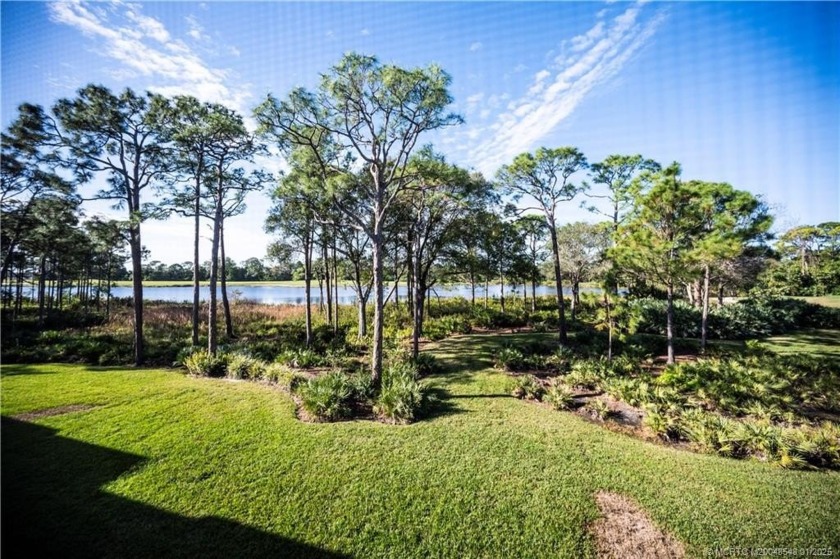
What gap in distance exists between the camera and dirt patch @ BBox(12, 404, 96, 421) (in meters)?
8.09

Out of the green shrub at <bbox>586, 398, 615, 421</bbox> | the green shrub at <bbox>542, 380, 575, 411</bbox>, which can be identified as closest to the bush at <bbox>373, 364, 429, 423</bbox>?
the green shrub at <bbox>542, 380, 575, 411</bbox>

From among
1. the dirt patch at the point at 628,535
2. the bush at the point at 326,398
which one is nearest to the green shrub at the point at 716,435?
the dirt patch at the point at 628,535

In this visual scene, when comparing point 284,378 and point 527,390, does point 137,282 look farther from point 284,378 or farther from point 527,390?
point 527,390

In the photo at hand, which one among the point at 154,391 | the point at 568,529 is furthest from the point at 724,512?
the point at 154,391

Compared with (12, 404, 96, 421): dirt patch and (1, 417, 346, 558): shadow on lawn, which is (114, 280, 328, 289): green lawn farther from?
(1, 417, 346, 558): shadow on lawn

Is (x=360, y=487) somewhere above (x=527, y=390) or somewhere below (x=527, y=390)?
below

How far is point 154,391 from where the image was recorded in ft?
33.7

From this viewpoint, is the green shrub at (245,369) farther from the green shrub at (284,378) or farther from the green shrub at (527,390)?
the green shrub at (527,390)

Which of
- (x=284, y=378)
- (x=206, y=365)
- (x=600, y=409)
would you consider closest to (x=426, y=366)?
(x=284, y=378)

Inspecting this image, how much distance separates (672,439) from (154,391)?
15278 mm

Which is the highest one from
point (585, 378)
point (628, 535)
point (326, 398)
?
point (326, 398)

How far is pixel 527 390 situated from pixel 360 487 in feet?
22.2

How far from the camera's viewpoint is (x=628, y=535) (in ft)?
15.8

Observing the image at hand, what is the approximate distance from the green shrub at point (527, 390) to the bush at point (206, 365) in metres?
11.4
